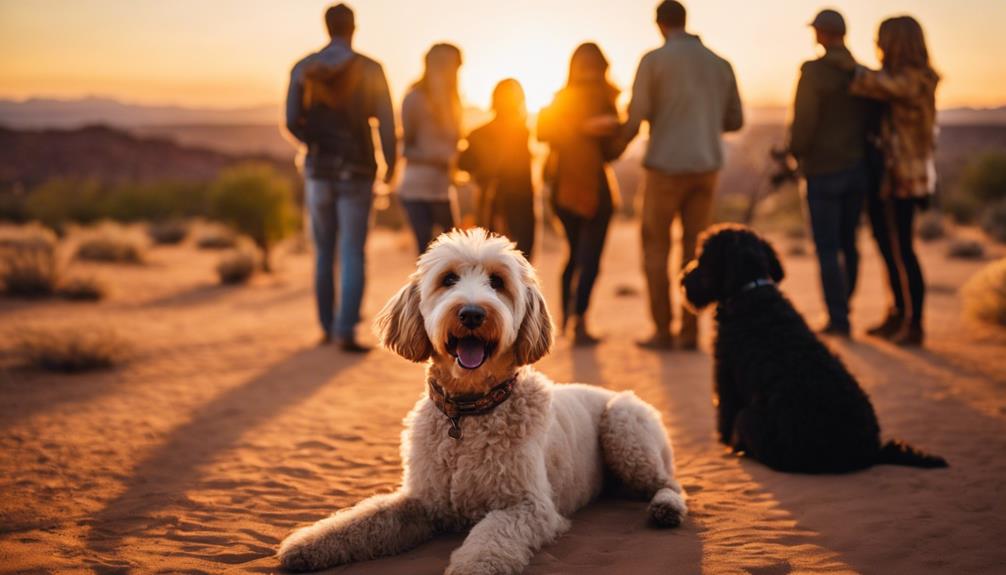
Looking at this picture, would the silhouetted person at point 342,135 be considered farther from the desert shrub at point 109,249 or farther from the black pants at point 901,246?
the desert shrub at point 109,249

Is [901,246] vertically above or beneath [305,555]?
above

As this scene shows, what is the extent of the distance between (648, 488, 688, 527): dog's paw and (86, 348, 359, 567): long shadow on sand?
2.67 metres

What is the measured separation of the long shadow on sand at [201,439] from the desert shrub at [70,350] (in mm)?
1805

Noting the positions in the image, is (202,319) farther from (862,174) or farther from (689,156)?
(862,174)

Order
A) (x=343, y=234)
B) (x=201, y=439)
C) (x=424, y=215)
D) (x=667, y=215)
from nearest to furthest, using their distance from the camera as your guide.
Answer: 1. (x=201, y=439)
2. (x=667, y=215)
3. (x=343, y=234)
4. (x=424, y=215)

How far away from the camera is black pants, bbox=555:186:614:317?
352 inches

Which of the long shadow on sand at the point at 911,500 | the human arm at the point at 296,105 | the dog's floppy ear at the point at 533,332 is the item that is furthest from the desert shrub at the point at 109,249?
the dog's floppy ear at the point at 533,332

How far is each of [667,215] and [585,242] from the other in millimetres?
982

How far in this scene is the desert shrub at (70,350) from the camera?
8.38 metres

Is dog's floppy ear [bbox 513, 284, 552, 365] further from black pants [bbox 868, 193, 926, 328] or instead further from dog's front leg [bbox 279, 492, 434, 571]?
black pants [bbox 868, 193, 926, 328]

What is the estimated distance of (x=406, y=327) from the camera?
12.3ft

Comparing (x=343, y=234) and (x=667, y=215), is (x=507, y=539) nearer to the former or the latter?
(x=667, y=215)

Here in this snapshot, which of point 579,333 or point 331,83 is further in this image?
point 579,333

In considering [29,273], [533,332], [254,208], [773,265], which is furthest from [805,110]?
[254,208]
